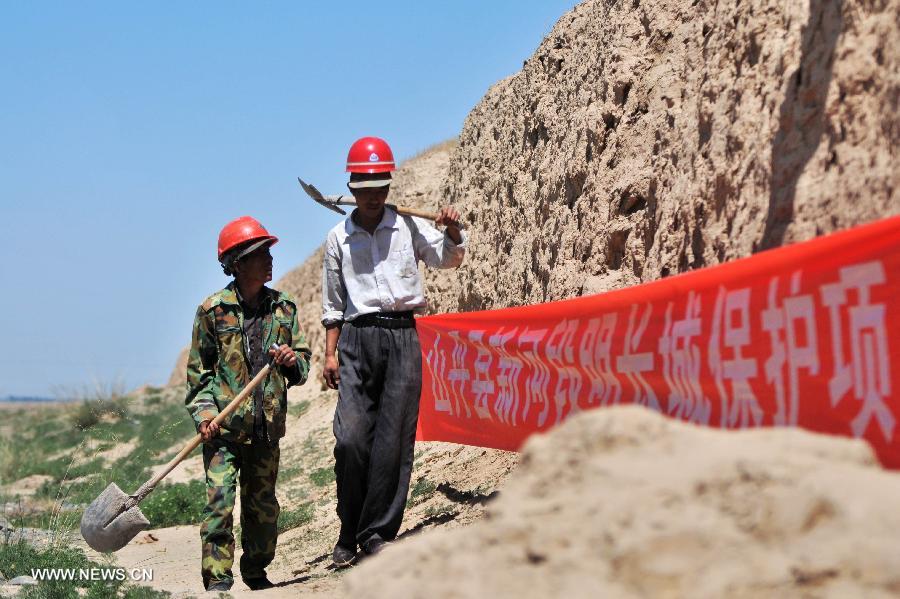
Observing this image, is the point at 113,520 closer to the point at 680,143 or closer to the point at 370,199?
the point at 370,199

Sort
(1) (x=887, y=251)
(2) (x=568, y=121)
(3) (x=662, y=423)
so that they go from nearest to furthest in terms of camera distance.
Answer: (3) (x=662, y=423) < (1) (x=887, y=251) < (2) (x=568, y=121)

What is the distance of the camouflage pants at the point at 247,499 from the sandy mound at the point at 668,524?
9.52ft

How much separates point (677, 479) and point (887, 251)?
1.25m

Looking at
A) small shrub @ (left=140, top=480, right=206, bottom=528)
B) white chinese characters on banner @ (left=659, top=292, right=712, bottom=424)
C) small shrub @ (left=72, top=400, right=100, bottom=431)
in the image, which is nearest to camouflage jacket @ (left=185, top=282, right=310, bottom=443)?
white chinese characters on banner @ (left=659, top=292, right=712, bottom=424)

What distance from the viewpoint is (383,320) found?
6145 mm

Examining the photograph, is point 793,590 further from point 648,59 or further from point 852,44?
point 648,59

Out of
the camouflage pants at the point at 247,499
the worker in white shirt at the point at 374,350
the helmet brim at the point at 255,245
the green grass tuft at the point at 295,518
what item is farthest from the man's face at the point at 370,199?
the green grass tuft at the point at 295,518

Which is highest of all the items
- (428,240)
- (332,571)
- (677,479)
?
(428,240)

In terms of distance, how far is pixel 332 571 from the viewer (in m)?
6.24

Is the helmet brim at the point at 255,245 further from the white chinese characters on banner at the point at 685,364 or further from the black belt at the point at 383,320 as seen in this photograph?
the white chinese characters on banner at the point at 685,364

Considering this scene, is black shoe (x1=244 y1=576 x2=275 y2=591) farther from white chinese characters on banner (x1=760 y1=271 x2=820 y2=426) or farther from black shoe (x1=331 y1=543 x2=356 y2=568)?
white chinese characters on banner (x1=760 y1=271 x2=820 y2=426)

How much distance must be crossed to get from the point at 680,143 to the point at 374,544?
9.62 ft

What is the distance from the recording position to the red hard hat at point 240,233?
19.9ft

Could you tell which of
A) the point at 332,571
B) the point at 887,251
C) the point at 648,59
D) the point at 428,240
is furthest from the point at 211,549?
the point at 648,59
